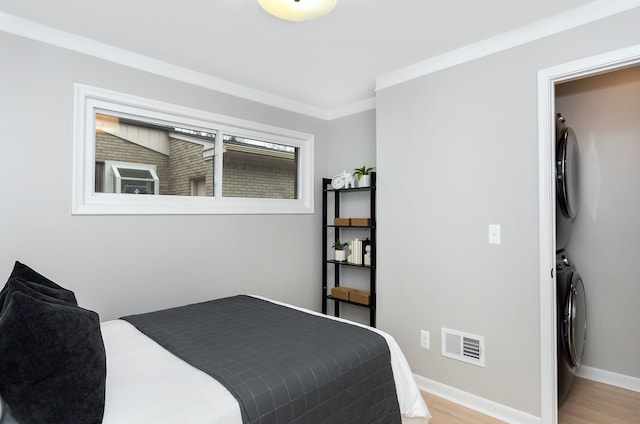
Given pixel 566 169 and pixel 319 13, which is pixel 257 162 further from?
pixel 566 169

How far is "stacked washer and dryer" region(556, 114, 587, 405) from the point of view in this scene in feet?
7.48

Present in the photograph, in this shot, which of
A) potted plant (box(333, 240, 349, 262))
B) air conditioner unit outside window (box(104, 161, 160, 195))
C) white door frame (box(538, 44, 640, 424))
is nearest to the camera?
white door frame (box(538, 44, 640, 424))

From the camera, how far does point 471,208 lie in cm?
240

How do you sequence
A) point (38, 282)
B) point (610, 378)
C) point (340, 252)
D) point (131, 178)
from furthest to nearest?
point (340, 252) → point (610, 378) → point (131, 178) → point (38, 282)

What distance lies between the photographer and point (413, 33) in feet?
7.35

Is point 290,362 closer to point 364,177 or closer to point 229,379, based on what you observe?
point 229,379

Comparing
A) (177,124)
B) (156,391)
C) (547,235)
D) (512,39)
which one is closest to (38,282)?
(156,391)

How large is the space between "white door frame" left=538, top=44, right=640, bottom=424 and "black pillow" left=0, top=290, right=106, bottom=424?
2.25m

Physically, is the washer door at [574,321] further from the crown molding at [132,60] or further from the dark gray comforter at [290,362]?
the crown molding at [132,60]

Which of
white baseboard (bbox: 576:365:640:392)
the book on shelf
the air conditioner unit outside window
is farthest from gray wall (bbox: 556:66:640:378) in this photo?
the air conditioner unit outside window

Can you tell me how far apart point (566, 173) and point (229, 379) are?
236 centimetres

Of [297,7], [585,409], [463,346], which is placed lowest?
[585,409]

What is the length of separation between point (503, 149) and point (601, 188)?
4.20ft

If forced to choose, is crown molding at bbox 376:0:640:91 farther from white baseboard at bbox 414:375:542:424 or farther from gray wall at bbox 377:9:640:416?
white baseboard at bbox 414:375:542:424
